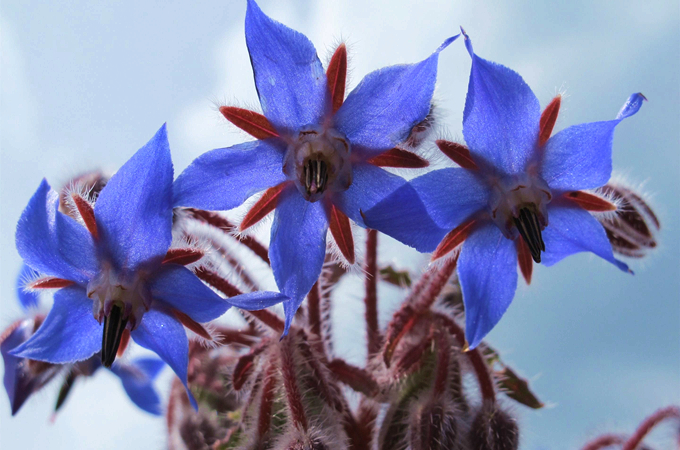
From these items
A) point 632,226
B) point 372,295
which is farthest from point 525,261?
point 372,295

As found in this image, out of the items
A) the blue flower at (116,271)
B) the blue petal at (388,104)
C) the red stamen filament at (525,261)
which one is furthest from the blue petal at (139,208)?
the red stamen filament at (525,261)

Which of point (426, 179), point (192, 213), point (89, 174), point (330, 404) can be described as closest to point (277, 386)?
point (330, 404)

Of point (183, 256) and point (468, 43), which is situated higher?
point (468, 43)

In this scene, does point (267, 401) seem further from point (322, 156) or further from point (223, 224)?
point (322, 156)

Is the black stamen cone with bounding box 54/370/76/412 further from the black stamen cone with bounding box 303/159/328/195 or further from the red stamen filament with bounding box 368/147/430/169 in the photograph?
the red stamen filament with bounding box 368/147/430/169

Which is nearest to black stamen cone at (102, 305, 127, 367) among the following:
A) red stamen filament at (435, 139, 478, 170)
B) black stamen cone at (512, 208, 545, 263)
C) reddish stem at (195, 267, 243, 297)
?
Answer: reddish stem at (195, 267, 243, 297)

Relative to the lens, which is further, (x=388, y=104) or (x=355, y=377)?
(x=355, y=377)
